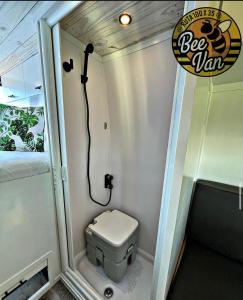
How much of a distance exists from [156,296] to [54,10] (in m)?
1.67

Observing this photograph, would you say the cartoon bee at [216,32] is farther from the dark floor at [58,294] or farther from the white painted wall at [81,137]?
the dark floor at [58,294]

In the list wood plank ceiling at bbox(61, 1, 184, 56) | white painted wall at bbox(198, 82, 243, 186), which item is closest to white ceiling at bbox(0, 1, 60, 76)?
wood plank ceiling at bbox(61, 1, 184, 56)

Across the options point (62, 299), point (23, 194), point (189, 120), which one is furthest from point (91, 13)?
point (62, 299)

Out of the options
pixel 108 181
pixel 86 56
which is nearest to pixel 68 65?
pixel 86 56

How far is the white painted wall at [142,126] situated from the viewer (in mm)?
1126

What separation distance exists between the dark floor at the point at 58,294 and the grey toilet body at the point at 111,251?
289mm

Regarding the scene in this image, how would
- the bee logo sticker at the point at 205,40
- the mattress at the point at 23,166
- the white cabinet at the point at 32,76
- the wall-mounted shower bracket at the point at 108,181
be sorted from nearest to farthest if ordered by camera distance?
the bee logo sticker at the point at 205,40 → the mattress at the point at 23,166 → the white cabinet at the point at 32,76 → the wall-mounted shower bracket at the point at 108,181

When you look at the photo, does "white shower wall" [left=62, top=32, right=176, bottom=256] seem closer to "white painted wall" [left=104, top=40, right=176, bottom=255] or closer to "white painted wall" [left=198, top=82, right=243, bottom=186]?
"white painted wall" [left=104, top=40, right=176, bottom=255]

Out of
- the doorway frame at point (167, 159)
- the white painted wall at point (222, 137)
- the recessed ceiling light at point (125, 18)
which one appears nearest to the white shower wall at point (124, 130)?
the doorway frame at point (167, 159)

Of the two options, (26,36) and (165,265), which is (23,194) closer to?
(165,265)

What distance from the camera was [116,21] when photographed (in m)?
0.66

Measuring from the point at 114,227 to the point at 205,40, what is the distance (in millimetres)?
1471

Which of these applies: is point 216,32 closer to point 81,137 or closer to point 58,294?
point 81,137

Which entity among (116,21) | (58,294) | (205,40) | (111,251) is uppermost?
(116,21)
